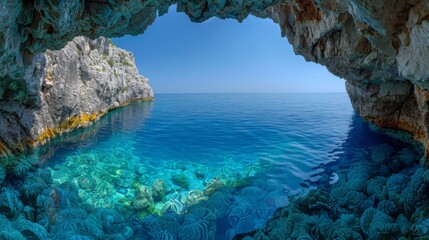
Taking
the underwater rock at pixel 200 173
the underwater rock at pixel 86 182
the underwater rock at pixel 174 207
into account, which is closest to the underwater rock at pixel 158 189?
the underwater rock at pixel 174 207

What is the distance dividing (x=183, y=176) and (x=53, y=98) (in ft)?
53.3

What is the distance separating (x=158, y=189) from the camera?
13469 millimetres

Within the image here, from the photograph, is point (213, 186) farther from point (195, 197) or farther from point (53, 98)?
point (53, 98)

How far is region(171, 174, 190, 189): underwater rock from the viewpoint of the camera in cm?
1462

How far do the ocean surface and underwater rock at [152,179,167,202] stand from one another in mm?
64

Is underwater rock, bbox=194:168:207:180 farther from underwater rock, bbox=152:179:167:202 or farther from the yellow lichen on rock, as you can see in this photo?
the yellow lichen on rock

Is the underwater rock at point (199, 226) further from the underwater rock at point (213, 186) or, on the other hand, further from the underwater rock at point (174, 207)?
the underwater rock at point (213, 186)

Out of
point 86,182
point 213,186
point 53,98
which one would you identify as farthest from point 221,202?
point 53,98

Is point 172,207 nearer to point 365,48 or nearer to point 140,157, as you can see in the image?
point 140,157

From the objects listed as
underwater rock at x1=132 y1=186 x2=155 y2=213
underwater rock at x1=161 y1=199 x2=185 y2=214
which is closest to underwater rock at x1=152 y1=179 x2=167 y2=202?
underwater rock at x1=132 y1=186 x2=155 y2=213

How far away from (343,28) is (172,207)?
1523cm

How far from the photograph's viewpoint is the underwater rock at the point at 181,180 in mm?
14616

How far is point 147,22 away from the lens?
Result: 11.6 metres

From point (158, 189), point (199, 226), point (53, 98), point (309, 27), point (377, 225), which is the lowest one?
point (199, 226)
